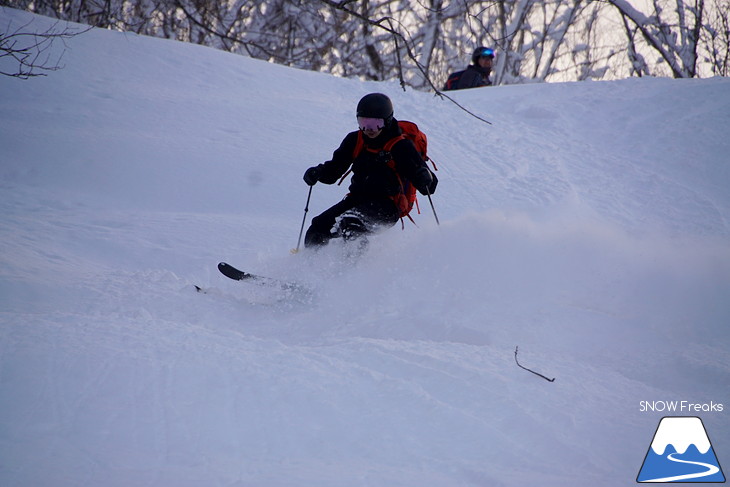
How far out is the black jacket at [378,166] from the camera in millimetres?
4293

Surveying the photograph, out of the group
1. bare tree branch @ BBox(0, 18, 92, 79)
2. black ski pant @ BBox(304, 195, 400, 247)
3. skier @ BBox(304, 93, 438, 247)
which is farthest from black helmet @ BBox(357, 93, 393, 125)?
bare tree branch @ BBox(0, 18, 92, 79)

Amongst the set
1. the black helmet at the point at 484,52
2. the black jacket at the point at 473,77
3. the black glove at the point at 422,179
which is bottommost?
the black glove at the point at 422,179

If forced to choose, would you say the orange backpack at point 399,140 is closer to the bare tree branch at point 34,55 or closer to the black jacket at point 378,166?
the black jacket at point 378,166

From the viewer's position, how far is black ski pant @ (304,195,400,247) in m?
4.38

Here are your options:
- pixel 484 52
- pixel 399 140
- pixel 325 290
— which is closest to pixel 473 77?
pixel 484 52

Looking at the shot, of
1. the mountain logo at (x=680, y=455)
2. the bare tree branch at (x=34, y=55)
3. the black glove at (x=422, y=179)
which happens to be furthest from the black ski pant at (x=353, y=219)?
the bare tree branch at (x=34, y=55)

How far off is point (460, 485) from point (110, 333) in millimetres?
1760

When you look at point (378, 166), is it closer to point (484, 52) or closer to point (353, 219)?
point (353, 219)

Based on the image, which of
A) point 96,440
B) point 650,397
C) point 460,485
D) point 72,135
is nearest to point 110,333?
point 96,440

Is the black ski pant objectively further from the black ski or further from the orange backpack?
the black ski

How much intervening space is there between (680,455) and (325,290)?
2510 millimetres

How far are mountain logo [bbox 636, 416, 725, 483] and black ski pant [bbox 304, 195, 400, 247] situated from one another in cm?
245

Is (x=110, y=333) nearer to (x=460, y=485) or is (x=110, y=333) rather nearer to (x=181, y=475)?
(x=181, y=475)

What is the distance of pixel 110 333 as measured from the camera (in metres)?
2.77
